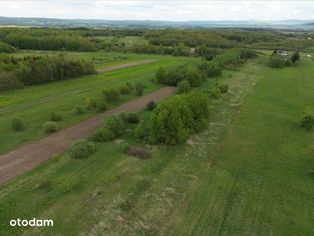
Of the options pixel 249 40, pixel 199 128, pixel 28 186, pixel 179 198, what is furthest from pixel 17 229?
pixel 249 40

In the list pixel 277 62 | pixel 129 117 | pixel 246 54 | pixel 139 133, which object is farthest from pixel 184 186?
pixel 246 54

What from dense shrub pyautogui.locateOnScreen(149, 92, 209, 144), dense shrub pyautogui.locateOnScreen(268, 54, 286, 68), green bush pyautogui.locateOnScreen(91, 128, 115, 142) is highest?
dense shrub pyautogui.locateOnScreen(149, 92, 209, 144)

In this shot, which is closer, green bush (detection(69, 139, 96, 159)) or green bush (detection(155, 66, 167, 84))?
green bush (detection(69, 139, 96, 159))

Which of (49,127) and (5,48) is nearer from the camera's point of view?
(49,127)

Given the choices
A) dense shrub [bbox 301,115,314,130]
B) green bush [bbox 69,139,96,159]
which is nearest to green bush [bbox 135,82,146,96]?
green bush [bbox 69,139,96,159]

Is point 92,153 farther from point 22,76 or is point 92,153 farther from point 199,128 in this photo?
point 22,76

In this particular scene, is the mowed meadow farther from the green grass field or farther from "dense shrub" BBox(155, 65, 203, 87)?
"dense shrub" BBox(155, 65, 203, 87)

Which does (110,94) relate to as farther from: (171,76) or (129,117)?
(171,76)
